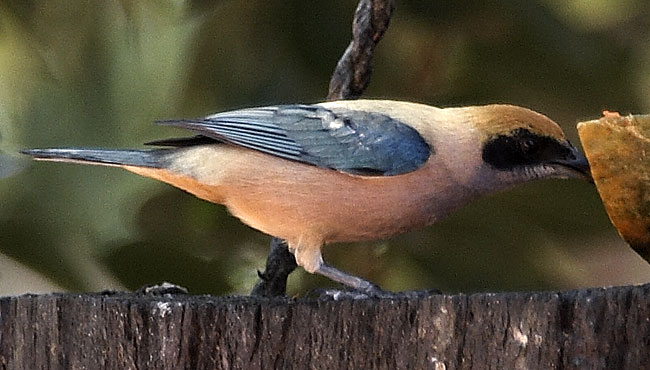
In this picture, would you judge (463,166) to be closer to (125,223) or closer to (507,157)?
(507,157)

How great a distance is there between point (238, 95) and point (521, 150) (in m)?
0.75

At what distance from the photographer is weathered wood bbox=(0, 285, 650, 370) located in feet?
3.30

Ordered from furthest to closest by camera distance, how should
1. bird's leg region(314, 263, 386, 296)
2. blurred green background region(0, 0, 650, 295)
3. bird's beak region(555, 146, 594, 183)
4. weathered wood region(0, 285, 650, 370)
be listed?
blurred green background region(0, 0, 650, 295) → bird's beak region(555, 146, 594, 183) → bird's leg region(314, 263, 386, 296) → weathered wood region(0, 285, 650, 370)

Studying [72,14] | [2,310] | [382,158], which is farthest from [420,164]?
[72,14]

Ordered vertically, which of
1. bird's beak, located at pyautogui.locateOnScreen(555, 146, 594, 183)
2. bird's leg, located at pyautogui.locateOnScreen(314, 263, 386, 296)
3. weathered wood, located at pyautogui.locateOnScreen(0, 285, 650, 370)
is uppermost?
weathered wood, located at pyautogui.locateOnScreen(0, 285, 650, 370)

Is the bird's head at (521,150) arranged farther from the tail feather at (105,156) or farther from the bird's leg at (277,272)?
the tail feather at (105,156)

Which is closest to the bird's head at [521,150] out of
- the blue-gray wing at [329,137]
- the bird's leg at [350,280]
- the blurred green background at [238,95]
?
the blue-gray wing at [329,137]

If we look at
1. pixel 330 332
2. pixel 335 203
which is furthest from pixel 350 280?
pixel 330 332

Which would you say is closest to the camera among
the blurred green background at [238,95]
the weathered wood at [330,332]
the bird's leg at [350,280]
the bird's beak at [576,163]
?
Answer: the weathered wood at [330,332]

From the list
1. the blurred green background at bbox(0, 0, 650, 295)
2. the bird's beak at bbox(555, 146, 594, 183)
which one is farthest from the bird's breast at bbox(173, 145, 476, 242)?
the blurred green background at bbox(0, 0, 650, 295)

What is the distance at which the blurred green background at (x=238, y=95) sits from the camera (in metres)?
2.01

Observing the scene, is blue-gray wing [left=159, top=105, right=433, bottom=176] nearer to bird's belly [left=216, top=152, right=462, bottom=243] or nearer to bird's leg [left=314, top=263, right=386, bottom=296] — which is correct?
bird's belly [left=216, top=152, right=462, bottom=243]

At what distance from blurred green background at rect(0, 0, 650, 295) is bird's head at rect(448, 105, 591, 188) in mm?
503

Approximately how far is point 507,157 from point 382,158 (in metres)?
0.21
